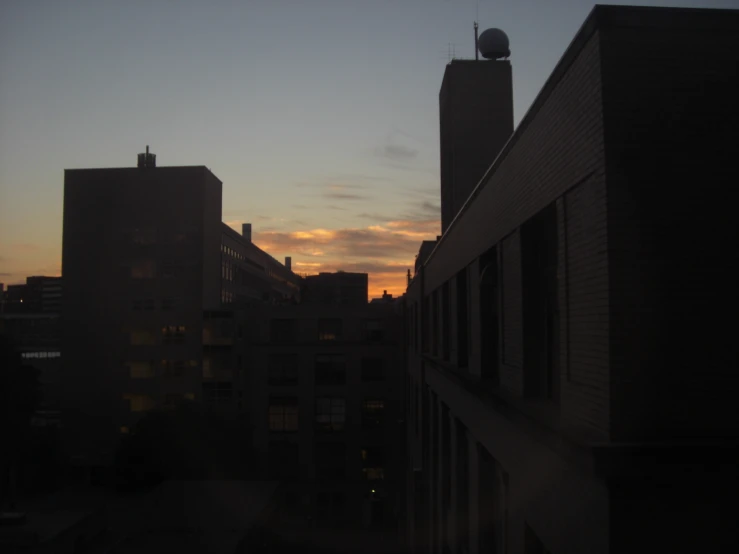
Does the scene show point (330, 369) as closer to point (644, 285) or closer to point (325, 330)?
A: point (325, 330)

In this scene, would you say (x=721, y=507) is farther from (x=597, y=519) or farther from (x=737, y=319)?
(x=737, y=319)

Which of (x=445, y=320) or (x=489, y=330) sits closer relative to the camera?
(x=489, y=330)

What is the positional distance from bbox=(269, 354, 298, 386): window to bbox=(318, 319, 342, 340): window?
2.68 meters

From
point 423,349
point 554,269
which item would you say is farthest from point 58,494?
point 554,269

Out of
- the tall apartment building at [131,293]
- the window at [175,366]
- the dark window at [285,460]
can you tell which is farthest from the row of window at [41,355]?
the dark window at [285,460]

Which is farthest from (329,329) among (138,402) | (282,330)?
(138,402)

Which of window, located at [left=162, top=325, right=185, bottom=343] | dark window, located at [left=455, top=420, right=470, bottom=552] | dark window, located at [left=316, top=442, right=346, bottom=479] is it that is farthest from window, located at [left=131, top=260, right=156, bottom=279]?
dark window, located at [left=455, top=420, right=470, bottom=552]

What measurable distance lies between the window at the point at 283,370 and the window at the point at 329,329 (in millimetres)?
2682

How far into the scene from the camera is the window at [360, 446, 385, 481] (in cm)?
4544

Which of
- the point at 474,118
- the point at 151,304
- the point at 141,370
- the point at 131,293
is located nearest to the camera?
the point at 474,118

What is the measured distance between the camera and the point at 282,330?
155ft

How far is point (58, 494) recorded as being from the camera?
42.2 metres

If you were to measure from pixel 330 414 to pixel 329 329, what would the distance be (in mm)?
6306

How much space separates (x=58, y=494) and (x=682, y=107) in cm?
4695
